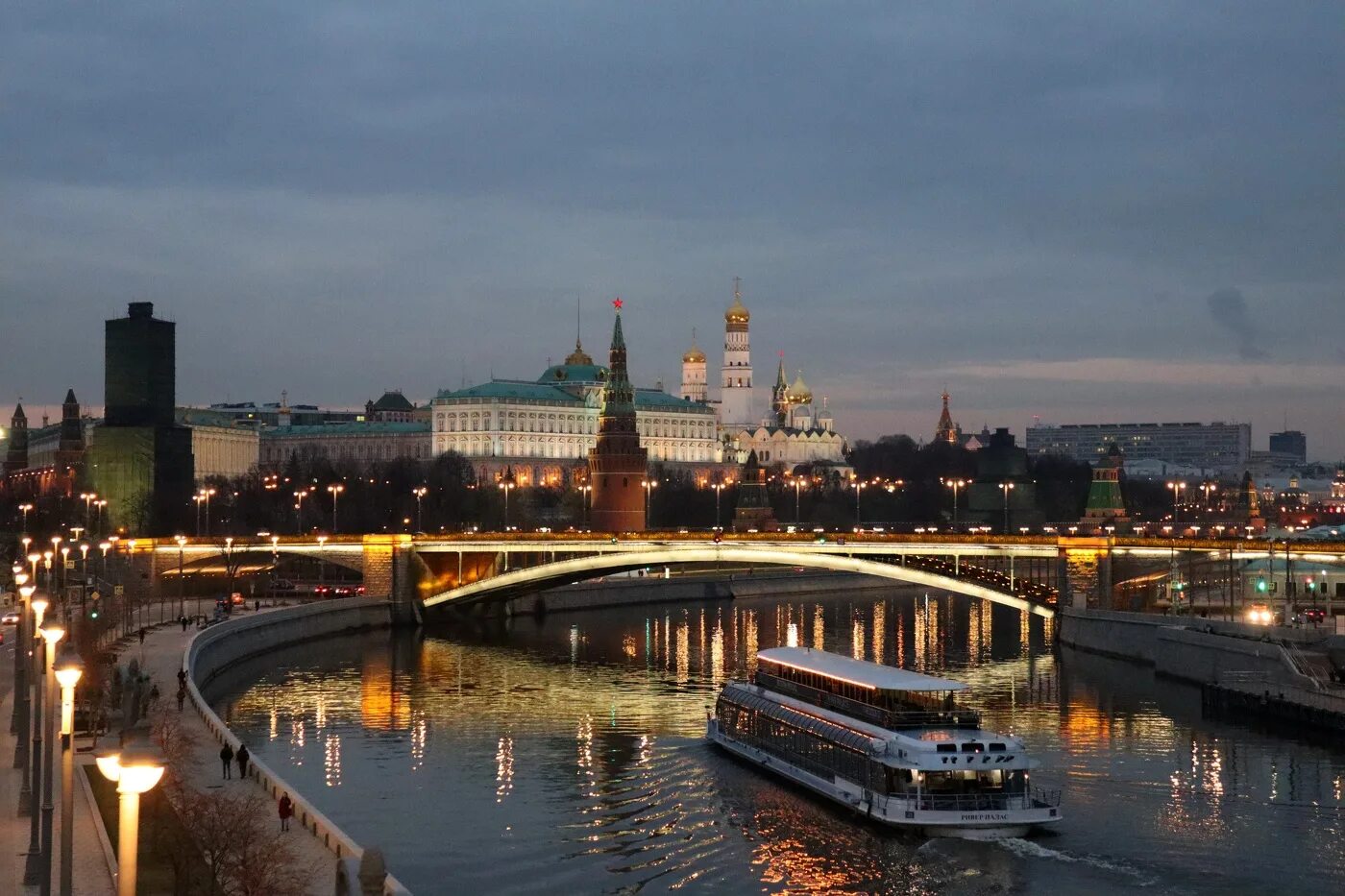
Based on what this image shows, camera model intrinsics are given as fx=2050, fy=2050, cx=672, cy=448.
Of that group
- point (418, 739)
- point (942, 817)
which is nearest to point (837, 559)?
point (418, 739)

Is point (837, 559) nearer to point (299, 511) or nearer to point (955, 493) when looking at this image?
point (955, 493)

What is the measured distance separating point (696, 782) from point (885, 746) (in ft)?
18.1

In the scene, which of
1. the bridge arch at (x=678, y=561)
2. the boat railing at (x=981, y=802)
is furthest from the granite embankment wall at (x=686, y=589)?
the boat railing at (x=981, y=802)

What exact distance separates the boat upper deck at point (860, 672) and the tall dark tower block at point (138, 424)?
9007 cm

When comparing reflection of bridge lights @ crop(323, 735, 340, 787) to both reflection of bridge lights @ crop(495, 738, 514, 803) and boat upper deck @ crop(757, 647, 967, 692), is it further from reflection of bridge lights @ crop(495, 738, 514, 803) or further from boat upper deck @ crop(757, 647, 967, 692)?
boat upper deck @ crop(757, 647, 967, 692)

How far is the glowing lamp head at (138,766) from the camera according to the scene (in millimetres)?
15055

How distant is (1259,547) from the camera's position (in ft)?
223

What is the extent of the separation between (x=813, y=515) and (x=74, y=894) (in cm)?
12456

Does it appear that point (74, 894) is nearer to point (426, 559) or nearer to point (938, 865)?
point (938, 865)

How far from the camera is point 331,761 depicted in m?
45.8

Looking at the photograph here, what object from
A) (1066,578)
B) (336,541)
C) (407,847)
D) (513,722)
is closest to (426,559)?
(336,541)

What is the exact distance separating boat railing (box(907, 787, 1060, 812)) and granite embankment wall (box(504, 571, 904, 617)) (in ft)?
172

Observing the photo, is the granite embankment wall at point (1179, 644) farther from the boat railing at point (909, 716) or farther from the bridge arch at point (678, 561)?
the boat railing at point (909, 716)

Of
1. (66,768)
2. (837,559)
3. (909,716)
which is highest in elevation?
(837,559)
